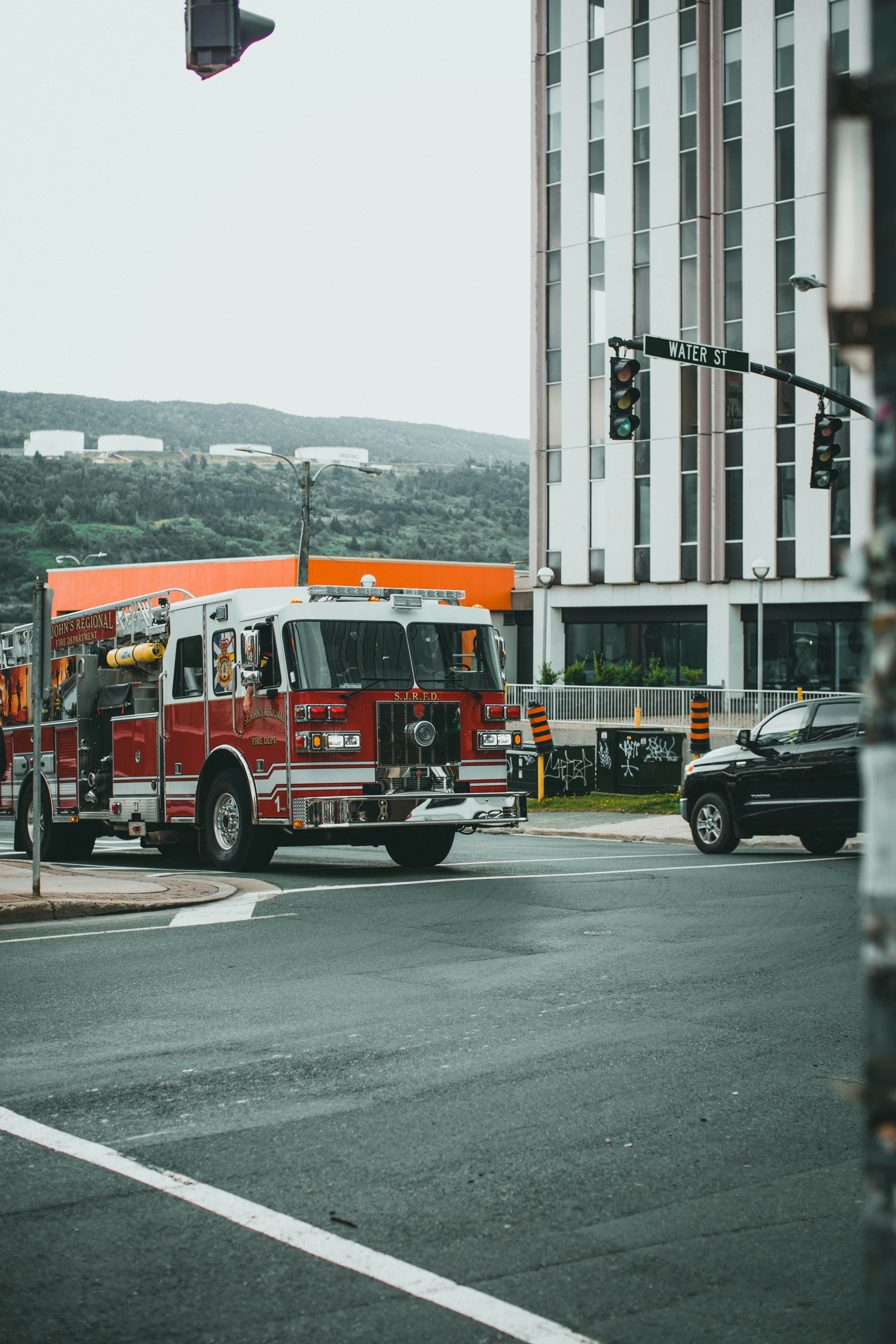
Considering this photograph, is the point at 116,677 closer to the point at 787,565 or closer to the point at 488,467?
the point at 787,565

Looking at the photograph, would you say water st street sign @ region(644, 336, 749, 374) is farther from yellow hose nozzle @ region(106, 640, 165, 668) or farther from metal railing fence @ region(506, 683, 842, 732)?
metal railing fence @ region(506, 683, 842, 732)

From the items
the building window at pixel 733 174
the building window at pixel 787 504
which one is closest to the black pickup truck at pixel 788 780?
the building window at pixel 787 504

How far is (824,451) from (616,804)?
8571 millimetres

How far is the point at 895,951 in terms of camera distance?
6.13 ft

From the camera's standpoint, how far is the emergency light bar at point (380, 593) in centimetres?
1546

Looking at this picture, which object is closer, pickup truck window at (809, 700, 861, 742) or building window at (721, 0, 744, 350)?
pickup truck window at (809, 700, 861, 742)

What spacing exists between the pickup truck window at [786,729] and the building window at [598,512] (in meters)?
A: 30.2

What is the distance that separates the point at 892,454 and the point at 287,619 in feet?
43.4

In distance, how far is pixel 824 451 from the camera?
21328 mm

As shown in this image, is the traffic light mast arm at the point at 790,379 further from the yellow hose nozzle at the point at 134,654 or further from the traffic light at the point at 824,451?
the yellow hose nozzle at the point at 134,654

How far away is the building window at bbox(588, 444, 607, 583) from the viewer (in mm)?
47250

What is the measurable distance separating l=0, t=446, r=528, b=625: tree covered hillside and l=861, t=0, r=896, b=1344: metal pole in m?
79.5

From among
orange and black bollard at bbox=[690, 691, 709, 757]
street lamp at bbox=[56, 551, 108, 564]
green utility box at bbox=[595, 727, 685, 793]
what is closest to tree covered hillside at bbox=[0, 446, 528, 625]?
street lamp at bbox=[56, 551, 108, 564]

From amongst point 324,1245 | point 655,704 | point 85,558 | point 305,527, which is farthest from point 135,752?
point 85,558
